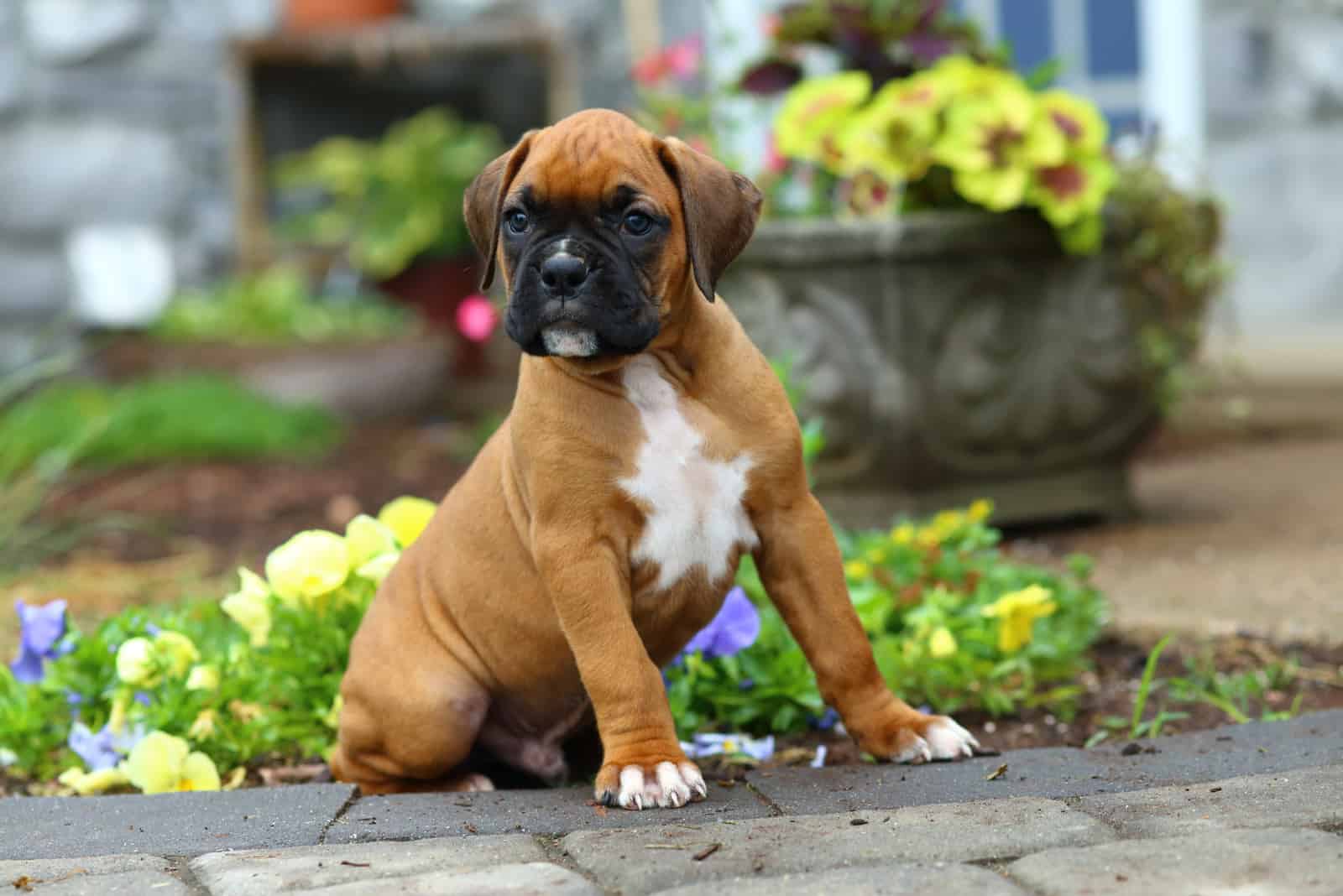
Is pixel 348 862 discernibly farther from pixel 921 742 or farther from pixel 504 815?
pixel 921 742

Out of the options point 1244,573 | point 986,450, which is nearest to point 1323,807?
point 1244,573

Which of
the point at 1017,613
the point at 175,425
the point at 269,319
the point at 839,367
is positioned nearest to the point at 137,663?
the point at 1017,613

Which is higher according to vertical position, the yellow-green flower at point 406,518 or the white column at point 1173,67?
the white column at point 1173,67

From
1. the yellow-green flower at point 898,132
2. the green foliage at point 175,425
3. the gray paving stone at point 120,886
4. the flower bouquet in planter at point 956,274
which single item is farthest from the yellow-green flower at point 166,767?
the green foliage at point 175,425

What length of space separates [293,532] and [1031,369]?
94.4 inches

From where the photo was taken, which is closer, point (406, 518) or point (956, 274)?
point (406, 518)

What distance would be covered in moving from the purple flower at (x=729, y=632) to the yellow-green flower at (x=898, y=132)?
1.97 m

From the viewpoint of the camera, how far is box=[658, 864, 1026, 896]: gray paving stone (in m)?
2.12

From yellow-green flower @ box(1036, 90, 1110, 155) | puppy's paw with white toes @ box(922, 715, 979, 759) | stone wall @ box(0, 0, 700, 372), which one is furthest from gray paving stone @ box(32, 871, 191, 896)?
stone wall @ box(0, 0, 700, 372)

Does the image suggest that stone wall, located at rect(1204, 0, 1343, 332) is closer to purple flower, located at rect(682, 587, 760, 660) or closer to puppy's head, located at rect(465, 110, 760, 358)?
purple flower, located at rect(682, 587, 760, 660)

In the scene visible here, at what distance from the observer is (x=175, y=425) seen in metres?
7.25

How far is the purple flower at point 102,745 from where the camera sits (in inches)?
127

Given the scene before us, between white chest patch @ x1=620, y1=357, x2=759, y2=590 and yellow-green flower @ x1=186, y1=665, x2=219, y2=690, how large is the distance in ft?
3.19

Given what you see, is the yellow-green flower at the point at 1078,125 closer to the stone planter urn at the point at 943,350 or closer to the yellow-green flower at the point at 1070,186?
the yellow-green flower at the point at 1070,186
